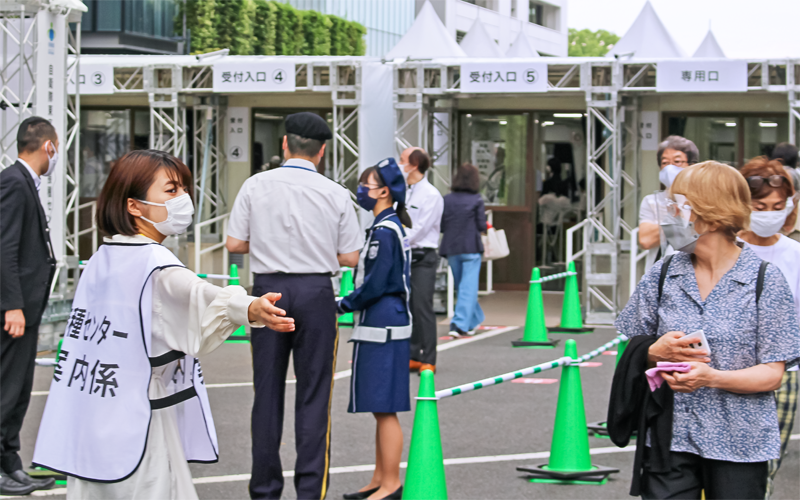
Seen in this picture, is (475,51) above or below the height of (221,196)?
above

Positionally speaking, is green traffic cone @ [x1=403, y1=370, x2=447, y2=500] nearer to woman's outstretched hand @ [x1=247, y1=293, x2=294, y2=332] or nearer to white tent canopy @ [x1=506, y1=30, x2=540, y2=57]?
woman's outstretched hand @ [x1=247, y1=293, x2=294, y2=332]

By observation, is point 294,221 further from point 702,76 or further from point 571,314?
point 702,76

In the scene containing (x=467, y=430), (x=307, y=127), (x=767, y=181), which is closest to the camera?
(x=767, y=181)

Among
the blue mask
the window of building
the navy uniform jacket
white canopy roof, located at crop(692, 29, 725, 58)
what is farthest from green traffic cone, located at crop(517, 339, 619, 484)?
the window of building

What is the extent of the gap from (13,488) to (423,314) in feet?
14.5

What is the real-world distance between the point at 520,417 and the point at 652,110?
362 inches

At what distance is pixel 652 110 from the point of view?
15.6 m

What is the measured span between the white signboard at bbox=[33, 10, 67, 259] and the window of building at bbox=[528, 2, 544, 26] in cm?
4991

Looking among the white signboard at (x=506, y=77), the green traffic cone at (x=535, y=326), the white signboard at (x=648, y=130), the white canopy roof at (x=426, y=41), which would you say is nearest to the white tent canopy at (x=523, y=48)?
the white canopy roof at (x=426, y=41)

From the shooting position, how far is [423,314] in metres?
9.09

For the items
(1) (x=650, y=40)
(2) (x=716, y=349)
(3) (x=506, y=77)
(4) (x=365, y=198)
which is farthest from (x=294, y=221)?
(1) (x=650, y=40)

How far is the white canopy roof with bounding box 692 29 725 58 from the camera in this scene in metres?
17.2

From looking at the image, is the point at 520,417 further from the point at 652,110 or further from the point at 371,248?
the point at 652,110

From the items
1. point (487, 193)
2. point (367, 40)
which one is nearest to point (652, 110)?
point (487, 193)
